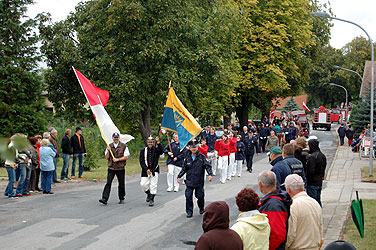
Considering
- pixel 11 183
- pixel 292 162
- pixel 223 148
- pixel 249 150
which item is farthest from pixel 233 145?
pixel 292 162

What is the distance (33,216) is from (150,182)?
317 cm

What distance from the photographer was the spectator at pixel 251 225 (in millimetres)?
4367

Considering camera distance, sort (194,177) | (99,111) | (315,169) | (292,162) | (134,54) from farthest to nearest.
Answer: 1. (134,54)
2. (99,111)
3. (194,177)
4. (315,169)
5. (292,162)

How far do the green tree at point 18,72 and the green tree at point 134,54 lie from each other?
18.2 meters

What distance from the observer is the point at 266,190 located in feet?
17.4

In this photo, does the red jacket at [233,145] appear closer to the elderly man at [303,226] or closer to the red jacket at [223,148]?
the red jacket at [223,148]

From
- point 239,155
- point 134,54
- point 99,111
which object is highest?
point 134,54

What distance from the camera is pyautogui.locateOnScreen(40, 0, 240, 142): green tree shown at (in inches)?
870

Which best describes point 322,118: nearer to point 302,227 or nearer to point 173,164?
point 173,164

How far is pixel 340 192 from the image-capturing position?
15.4m

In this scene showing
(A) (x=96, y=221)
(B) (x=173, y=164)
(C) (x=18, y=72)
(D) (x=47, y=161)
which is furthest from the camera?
(B) (x=173, y=164)

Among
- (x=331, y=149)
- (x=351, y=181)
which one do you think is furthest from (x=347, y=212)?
(x=331, y=149)

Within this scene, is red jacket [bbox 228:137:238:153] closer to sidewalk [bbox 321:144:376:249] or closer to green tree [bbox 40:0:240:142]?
sidewalk [bbox 321:144:376:249]

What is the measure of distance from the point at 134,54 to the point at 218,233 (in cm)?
1903
